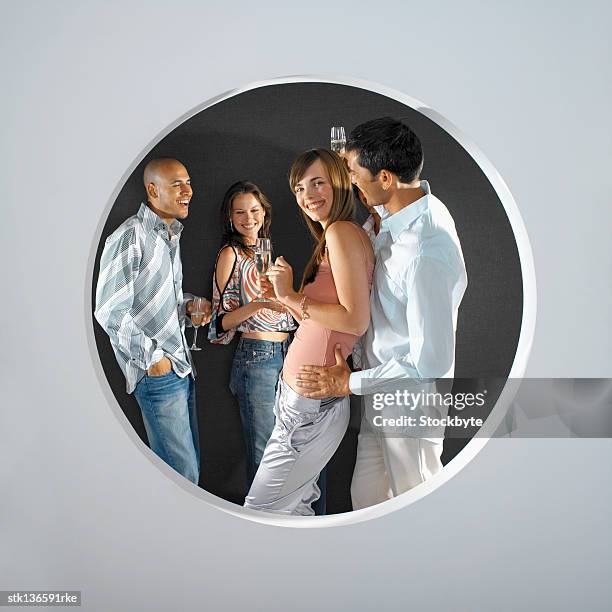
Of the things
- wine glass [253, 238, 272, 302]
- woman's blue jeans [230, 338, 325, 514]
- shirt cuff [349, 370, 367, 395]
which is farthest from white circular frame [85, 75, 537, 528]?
Answer: wine glass [253, 238, 272, 302]

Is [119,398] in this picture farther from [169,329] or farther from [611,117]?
[611,117]

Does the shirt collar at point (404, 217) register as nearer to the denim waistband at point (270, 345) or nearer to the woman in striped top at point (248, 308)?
the woman in striped top at point (248, 308)

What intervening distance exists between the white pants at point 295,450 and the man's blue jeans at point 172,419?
0.82 feet

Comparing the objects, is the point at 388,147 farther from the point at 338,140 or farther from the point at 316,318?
the point at 316,318

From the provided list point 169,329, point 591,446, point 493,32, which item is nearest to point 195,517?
point 169,329

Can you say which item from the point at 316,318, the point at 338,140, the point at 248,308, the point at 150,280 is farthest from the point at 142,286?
the point at 338,140

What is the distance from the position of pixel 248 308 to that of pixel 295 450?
509 millimetres

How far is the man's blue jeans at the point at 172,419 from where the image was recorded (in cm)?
238

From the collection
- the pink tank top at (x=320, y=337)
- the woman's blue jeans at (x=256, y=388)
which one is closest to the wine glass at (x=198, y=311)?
the woman's blue jeans at (x=256, y=388)

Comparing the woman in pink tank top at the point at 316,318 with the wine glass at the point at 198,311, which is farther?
the wine glass at the point at 198,311

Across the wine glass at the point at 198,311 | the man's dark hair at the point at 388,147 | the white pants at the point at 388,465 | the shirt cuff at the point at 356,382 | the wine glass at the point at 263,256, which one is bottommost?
the white pants at the point at 388,465

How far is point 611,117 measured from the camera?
223 centimetres

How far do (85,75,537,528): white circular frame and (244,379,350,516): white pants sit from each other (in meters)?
0.05

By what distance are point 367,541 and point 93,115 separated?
1.72 meters
